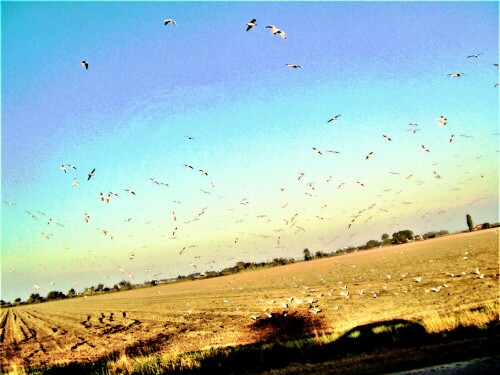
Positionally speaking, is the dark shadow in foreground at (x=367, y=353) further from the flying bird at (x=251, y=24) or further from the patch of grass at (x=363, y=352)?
the flying bird at (x=251, y=24)

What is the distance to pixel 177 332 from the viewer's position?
101 ft

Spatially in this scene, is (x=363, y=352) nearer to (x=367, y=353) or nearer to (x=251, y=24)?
(x=367, y=353)

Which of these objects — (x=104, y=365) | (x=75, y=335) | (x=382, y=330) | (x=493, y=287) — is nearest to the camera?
(x=382, y=330)

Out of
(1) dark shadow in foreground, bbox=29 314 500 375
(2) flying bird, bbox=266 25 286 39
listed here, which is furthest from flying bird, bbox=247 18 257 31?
(1) dark shadow in foreground, bbox=29 314 500 375

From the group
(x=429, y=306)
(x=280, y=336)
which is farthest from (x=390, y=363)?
(x=429, y=306)

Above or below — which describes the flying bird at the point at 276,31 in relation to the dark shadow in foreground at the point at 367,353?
above

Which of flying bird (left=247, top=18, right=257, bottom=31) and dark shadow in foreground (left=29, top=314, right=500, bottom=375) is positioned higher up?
flying bird (left=247, top=18, right=257, bottom=31)

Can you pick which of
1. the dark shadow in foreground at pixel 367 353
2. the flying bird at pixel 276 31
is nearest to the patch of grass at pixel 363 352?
the dark shadow in foreground at pixel 367 353

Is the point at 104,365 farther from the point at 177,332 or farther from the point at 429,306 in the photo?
the point at 429,306

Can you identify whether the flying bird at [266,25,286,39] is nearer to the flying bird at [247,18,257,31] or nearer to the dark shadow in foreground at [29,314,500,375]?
the flying bird at [247,18,257,31]

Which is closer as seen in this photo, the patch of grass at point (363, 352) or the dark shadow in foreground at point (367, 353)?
the dark shadow in foreground at point (367, 353)

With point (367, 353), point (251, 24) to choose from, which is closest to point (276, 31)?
point (251, 24)

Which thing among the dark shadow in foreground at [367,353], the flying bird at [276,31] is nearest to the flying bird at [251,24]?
the flying bird at [276,31]

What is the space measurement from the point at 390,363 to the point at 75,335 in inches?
1554
